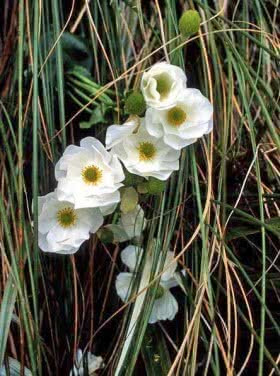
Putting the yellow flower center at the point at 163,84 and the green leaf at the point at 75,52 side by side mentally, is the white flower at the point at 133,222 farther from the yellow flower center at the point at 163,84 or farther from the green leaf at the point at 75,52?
the green leaf at the point at 75,52

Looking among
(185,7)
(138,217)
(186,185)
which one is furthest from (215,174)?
(185,7)

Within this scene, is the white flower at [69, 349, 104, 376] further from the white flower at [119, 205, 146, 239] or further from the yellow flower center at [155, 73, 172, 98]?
the yellow flower center at [155, 73, 172, 98]

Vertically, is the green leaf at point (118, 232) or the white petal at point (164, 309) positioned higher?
the green leaf at point (118, 232)

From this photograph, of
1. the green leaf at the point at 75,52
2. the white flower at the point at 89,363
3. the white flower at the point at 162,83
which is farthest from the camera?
the green leaf at the point at 75,52

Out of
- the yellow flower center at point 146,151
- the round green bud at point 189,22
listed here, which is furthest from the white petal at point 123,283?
the round green bud at point 189,22

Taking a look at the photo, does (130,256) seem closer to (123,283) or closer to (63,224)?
(123,283)

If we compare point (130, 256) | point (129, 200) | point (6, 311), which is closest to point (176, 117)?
point (129, 200)
